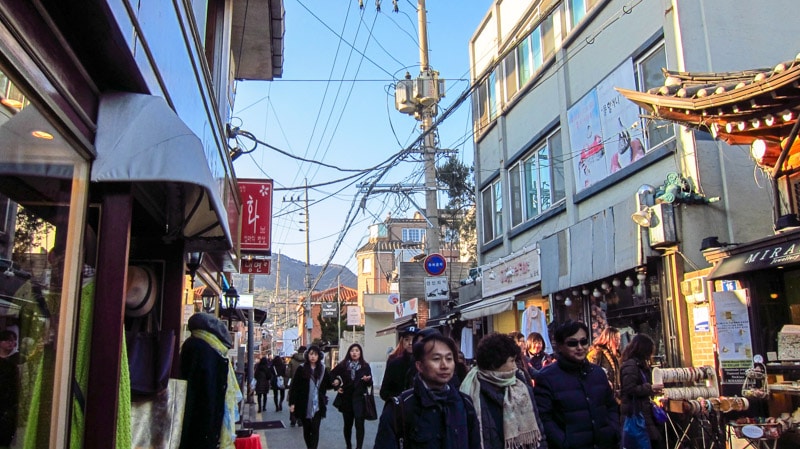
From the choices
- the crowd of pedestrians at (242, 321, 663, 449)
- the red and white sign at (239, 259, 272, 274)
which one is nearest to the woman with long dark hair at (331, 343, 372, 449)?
the crowd of pedestrians at (242, 321, 663, 449)

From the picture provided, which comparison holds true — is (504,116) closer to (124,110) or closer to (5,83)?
(124,110)

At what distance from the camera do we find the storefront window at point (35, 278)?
319cm

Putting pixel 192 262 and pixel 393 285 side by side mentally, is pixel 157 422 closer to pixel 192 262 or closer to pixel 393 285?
pixel 192 262

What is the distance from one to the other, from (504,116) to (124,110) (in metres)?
14.0

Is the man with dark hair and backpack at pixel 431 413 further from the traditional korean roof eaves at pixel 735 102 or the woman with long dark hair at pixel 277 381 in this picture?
the woman with long dark hair at pixel 277 381

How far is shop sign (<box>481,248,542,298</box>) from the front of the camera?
1416cm

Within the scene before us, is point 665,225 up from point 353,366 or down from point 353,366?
up

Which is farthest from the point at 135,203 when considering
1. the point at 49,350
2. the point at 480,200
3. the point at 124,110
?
the point at 480,200

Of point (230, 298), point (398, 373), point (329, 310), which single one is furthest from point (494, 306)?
point (329, 310)

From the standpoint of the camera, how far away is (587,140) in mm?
11984

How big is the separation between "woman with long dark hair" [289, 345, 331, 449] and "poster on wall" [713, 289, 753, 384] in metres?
5.51

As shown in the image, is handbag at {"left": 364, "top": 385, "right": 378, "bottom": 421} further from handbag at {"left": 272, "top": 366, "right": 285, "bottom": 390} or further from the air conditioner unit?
handbag at {"left": 272, "top": 366, "right": 285, "bottom": 390}

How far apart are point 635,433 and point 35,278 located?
15.6 feet

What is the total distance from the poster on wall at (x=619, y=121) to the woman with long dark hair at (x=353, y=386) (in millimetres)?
5393
